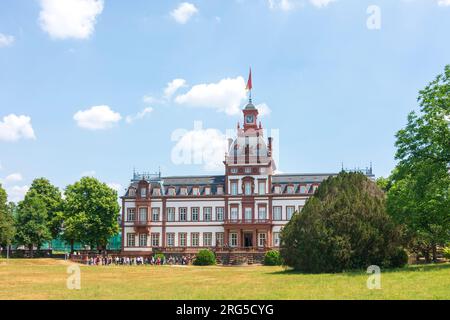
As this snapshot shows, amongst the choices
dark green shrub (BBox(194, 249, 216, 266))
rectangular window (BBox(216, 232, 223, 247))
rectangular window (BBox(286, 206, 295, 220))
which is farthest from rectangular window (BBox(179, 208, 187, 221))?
rectangular window (BBox(286, 206, 295, 220))

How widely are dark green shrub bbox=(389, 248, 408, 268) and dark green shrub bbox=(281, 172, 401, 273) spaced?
1.34 ft

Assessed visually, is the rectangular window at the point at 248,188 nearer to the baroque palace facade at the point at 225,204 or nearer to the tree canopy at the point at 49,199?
the baroque palace facade at the point at 225,204

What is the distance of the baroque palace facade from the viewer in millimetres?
76062

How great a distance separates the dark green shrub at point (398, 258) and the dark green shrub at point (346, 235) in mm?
409

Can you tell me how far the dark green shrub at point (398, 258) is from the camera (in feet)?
123

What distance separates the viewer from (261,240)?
75812mm

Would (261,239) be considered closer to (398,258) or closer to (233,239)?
(233,239)

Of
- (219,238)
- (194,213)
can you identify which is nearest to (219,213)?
(219,238)

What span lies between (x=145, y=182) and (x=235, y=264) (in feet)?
68.4

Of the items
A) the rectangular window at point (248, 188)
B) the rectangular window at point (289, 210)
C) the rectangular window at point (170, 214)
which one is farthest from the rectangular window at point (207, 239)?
the rectangular window at point (289, 210)

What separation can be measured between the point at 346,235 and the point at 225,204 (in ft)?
136

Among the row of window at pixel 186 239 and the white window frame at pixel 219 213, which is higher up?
the white window frame at pixel 219 213

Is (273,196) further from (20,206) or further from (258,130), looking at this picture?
(20,206)
